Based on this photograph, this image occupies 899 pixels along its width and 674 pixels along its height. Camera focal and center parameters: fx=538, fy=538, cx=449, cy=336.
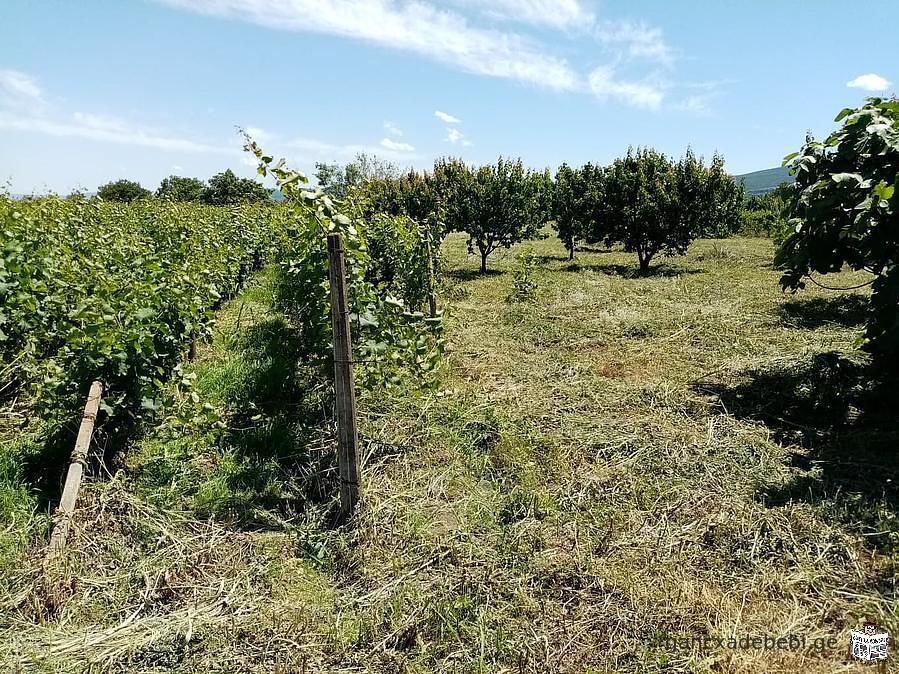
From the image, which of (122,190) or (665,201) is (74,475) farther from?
(122,190)

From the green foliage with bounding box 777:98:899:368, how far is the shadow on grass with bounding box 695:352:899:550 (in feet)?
1.78

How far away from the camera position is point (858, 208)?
4.04m

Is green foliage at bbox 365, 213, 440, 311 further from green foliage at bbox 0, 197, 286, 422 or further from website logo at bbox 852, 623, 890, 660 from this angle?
website logo at bbox 852, 623, 890, 660

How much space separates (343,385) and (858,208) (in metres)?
4.00

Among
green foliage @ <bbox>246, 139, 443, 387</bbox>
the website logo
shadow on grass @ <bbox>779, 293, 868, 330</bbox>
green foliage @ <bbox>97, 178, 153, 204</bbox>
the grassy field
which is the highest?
green foliage @ <bbox>97, 178, 153, 204</bbox>

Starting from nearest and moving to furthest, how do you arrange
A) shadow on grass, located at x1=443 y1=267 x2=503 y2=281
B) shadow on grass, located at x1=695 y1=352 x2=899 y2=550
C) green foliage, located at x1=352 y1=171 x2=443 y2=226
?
shadow on grass, located at x1=695 y1=352 x2=899 y2=550 < shadow on grass, located at x1=443 y1=267 x2=503 y2=281 < green foliage, located at x1=352 y1=171 x2=443 y2=226

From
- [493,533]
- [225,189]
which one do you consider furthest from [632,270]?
[225,189]

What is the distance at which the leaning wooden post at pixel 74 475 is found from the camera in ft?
9.48

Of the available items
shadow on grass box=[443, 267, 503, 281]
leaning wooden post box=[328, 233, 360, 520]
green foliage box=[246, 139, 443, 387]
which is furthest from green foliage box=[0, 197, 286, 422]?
shadow on grass box=[443, 267, 503, 281]

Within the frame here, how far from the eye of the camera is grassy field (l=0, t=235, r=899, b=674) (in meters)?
2.49

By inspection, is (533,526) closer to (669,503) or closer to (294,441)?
(669,503)

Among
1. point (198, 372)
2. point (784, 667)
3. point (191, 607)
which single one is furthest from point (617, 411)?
point (198, 372)

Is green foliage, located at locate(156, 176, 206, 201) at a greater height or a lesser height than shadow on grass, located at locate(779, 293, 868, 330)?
greater

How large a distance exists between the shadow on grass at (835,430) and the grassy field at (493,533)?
0.08 ft
